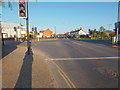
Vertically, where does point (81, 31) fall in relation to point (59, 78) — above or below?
above

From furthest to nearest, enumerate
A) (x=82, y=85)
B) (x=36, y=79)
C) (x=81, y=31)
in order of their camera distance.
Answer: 1. (x=81, y=31)
2. (x=36, y=79)
3. (x=82, y=85)

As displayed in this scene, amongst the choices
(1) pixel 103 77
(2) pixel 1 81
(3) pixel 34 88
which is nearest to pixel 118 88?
(1) pixel 103 77

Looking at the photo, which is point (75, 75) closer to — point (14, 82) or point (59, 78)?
point (59, 78)

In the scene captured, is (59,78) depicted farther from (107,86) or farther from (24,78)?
(107,86)

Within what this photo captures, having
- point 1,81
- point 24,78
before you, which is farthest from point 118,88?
point 1,81

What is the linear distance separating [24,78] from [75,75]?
2.19 meters

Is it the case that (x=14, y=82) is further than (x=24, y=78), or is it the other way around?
(x=24, y=78)

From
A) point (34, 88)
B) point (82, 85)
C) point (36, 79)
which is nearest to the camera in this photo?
point (34, 88)

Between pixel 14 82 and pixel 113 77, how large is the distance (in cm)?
405

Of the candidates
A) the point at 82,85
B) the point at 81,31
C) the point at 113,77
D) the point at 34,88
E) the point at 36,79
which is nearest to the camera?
the point at 34,88

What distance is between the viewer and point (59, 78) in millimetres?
3875

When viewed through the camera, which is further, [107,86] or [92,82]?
[92,82]

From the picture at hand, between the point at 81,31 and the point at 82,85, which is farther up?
the point at 81,31

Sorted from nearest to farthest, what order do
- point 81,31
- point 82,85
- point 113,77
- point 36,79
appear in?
point 82,85
point 36,79
point 113,77
point 81,31
